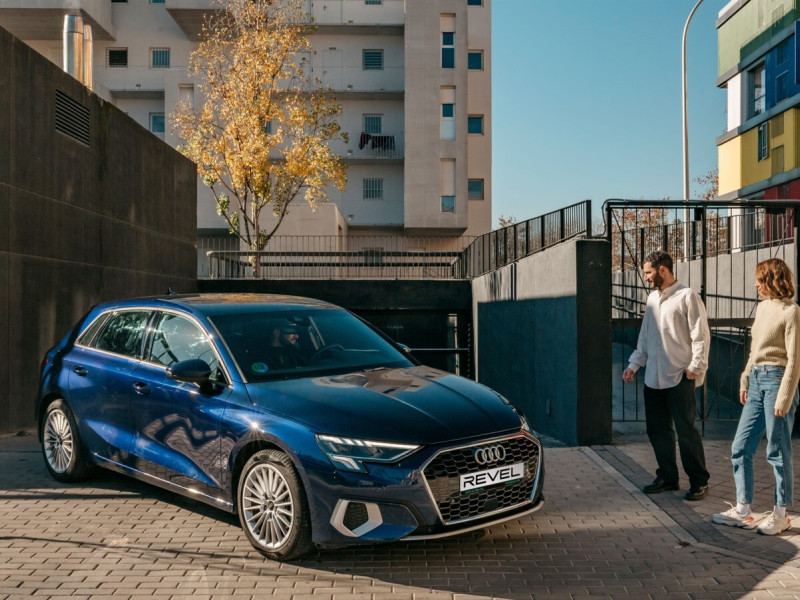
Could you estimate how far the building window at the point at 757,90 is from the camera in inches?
1198

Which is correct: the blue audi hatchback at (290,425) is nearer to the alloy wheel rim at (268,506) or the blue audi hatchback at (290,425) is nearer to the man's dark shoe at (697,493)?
the alloy wheel rim at (268,506)

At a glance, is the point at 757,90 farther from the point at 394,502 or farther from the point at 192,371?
the point at 394,502

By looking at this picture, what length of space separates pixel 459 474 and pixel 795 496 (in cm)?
324

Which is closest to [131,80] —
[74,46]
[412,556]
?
[74,46]

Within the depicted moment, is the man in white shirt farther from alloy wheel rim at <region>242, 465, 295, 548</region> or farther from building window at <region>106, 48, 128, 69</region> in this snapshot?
building window at <region>106, 48, 128, 69</region>

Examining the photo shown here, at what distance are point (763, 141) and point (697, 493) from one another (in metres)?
26.6

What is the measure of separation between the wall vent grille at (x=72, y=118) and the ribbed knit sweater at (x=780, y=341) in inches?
386

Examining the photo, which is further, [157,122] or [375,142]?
[157,122]

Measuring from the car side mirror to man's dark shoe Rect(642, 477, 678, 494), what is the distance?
3.68 metres

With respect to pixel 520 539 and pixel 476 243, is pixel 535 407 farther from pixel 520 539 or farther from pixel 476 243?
pixel 476 243

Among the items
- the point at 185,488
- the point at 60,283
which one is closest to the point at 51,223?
the point at 60,283

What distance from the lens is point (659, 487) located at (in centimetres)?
661

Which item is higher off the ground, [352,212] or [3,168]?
Answer: [352,212]

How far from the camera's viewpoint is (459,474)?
471cm
